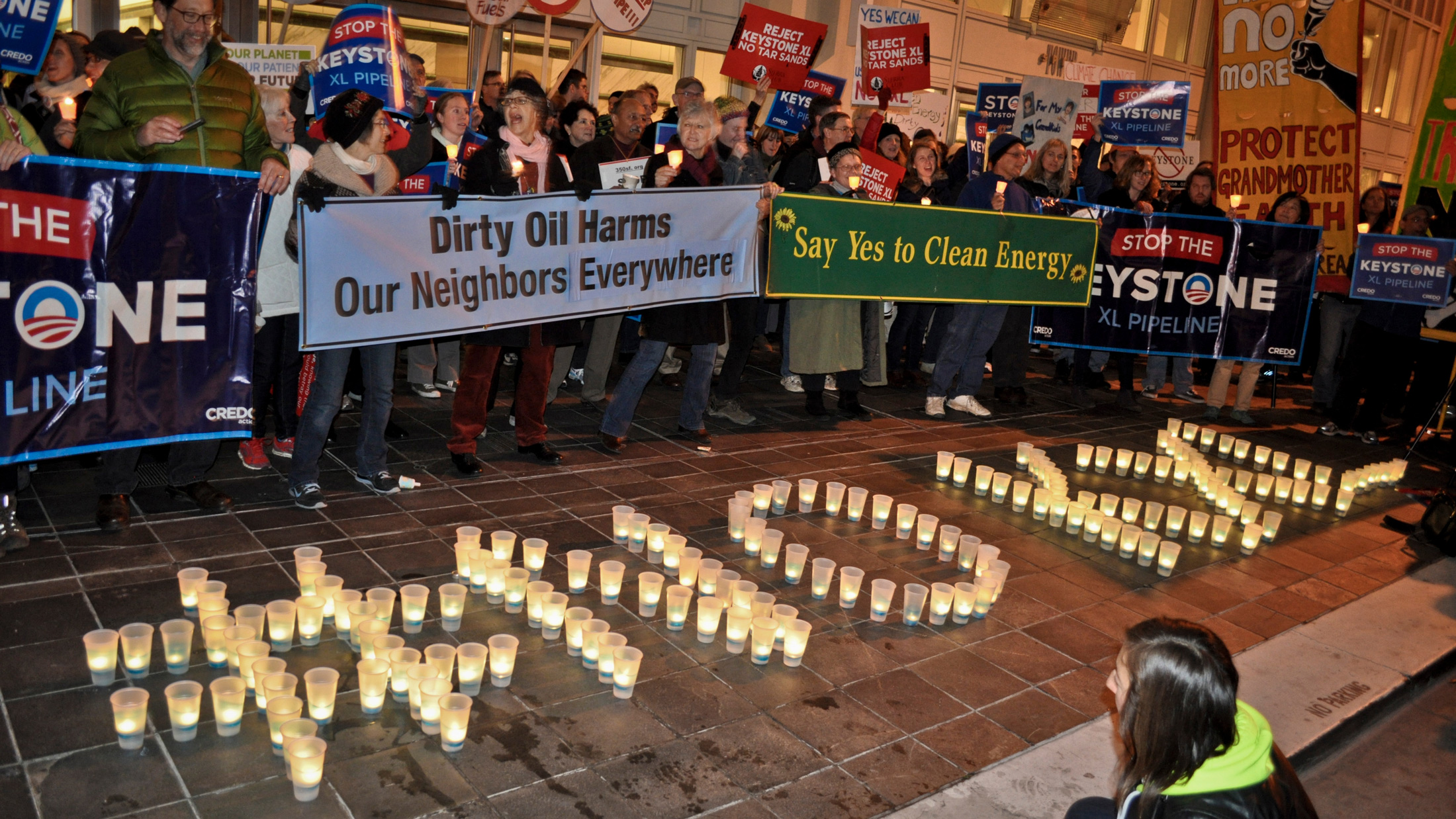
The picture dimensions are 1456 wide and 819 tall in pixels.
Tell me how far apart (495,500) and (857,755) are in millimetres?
2916

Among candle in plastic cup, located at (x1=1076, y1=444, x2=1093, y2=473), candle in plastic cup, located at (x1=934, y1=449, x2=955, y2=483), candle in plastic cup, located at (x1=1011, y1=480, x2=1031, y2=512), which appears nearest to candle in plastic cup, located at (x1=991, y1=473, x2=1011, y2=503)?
candle in plastic cup, located at (x1=1011, y1=480, x2=1031, y2=512)

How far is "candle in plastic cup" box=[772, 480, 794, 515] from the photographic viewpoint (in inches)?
250

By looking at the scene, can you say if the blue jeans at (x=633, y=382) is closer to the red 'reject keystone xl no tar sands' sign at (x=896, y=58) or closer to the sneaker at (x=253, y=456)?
the sneaker at (x=253, y=456)

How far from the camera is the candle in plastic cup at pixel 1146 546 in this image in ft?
20.0

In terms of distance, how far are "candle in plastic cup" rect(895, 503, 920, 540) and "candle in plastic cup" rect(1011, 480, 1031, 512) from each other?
3.53 feet

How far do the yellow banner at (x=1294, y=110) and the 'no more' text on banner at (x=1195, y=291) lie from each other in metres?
1.24

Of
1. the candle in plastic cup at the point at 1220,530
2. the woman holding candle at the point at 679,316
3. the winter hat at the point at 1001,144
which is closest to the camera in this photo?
the candle in plastic cup at the point at 1220,530

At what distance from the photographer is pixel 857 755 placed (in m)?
3.76

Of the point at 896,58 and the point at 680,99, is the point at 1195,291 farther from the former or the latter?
the point at 680,99

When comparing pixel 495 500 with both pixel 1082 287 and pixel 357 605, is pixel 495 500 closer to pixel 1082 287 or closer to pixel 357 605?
pixel 357 605

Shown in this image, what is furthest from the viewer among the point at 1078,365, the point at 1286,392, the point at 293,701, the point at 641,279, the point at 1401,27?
the point at 1401,27

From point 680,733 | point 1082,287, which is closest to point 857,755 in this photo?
point 680,733

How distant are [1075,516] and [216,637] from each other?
4879 mm

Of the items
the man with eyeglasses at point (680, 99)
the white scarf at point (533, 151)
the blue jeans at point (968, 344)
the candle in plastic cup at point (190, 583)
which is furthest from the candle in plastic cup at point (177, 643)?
the blue jeans at point (968, 344)
